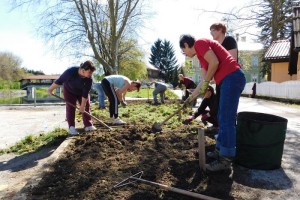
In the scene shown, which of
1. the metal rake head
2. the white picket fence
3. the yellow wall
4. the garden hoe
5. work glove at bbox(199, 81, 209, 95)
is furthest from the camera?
the yellow wall

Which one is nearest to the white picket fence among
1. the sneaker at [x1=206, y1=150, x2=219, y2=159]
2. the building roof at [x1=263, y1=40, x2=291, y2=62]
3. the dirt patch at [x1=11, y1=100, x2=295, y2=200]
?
the building roof at [x1=263, y1=40, x2=291, y2=62]

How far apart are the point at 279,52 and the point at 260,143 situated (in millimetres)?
24026

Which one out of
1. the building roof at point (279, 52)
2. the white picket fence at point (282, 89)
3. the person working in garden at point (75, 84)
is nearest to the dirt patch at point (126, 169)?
the person working in garden at point (75, 84)

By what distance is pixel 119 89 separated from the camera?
7473 mm

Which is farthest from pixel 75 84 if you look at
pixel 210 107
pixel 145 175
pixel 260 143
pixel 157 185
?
pixel 260 143

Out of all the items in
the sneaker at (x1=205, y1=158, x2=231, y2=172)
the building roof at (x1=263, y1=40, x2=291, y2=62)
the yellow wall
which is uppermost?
the building roof at (x1=263, y1=40, x2=291, y2=62)

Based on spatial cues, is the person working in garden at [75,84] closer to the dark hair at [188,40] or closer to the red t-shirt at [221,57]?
the dark hair at [188,40]

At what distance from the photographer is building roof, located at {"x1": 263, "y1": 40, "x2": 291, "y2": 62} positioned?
80.7ft

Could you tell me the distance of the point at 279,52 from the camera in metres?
25.4

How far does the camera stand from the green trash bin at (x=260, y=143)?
12.3 ft

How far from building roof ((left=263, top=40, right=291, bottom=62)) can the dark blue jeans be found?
2320 centimetres

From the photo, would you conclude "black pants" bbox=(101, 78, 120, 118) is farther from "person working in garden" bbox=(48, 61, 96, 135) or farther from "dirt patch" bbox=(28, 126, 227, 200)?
"dirt patch" bbox=(28, 126, 227, 200)

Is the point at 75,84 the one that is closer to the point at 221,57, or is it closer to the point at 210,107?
the point at 210,107

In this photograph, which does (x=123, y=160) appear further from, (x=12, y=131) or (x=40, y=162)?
(x=12, y=131)
